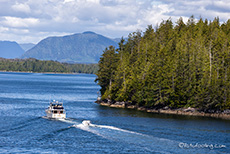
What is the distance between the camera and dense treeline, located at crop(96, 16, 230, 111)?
92.4 metres

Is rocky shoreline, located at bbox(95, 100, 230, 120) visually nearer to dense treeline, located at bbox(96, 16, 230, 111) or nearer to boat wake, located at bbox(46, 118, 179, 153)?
dense treeline, located at bbox(96, 16, 230, 111)

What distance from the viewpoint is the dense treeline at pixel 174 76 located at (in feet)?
303

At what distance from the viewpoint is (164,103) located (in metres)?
98.4

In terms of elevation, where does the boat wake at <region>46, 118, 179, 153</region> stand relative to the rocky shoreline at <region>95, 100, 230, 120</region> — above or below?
below

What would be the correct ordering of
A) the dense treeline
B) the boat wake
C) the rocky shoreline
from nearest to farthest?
1. the boat wake
2. the rocky shoreline
3. the dense treeline

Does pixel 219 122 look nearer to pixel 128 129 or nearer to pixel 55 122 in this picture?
pixel 128 129

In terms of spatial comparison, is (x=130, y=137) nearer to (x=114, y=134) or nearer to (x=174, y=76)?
(x=114, y=134)

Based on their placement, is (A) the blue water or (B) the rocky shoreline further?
(B) the rocky shoreline

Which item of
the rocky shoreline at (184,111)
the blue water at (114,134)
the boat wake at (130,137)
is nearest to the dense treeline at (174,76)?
the rocky shoreline at (184,111)

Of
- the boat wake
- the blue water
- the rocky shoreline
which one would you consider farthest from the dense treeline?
the boat wake

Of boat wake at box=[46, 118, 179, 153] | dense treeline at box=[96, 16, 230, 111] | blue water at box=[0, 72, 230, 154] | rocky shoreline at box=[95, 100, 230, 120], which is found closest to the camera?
blue water at box=[0, 72, 230, 154]

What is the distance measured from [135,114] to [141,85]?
1627cm

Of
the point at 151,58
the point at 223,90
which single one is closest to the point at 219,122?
the point at 223,90

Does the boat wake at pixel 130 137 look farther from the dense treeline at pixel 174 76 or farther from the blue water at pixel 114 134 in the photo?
the dense treeline at pixel 174 76
